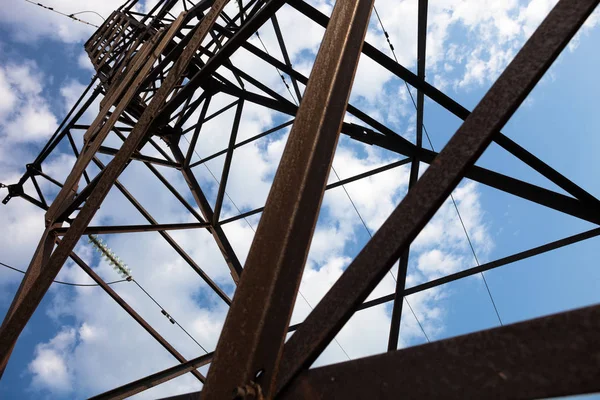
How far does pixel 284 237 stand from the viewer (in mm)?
1486

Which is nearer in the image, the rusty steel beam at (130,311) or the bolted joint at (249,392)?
the bolted joint at (249,392)

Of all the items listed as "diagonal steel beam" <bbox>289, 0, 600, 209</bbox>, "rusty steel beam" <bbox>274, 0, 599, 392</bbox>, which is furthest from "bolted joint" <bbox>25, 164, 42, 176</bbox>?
"rusty steel beam" <bbox>274, 0, 599, 392</bbox>

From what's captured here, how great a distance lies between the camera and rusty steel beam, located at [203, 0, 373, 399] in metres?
1.34

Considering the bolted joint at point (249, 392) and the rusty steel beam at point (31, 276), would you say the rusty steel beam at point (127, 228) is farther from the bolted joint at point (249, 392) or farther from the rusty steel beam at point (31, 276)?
the bolted joint at point (249, 392)

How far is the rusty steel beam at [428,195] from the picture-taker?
1.36 m

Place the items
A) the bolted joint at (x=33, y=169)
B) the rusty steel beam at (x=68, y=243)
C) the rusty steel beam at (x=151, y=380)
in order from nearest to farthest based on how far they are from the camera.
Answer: the rusty steel beam at (x=68, y=243), the rusty steel beam at (x=151, y=380), the bolted joint at (x=33, y=169)

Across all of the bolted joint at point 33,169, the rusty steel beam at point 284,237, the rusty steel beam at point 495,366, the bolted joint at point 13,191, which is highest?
the bolted joint at point 33,169

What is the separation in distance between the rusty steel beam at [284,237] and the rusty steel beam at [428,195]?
10 centimetres

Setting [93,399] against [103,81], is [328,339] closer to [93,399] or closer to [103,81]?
[93,399]

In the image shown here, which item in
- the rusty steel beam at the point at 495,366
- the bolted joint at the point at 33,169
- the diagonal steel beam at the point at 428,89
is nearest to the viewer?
the rusty steel beam at the point at 495,366

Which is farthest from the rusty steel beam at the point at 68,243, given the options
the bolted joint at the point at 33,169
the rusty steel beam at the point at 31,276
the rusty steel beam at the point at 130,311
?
the bolted joint at the point at 33,169

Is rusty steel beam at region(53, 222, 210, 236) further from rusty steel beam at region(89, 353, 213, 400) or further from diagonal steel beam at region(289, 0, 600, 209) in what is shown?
diagonal steel beam at region(289, 0, 600, 209)

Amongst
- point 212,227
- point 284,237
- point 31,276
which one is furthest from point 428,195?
point 212,227

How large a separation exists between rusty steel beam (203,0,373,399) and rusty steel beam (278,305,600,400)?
0.82 feet
